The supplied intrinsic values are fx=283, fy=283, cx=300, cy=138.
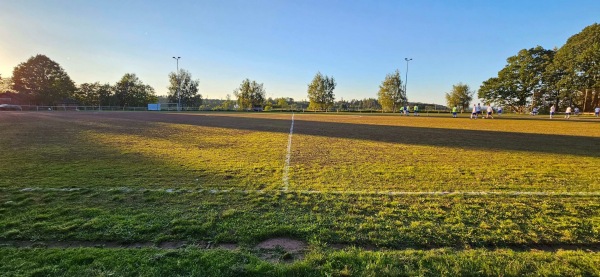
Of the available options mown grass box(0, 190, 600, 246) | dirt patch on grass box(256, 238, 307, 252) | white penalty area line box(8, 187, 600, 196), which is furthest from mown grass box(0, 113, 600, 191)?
dirt patch on grass box(256, 238, 307, 252)

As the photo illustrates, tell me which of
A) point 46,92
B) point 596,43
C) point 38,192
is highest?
point 596,43

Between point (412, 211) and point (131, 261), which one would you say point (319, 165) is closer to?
point (412, 211)

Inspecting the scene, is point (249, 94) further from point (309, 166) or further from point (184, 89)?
point (309, 166)

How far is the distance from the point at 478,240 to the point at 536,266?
60 cm

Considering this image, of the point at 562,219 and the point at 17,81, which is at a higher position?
the point at 17,81

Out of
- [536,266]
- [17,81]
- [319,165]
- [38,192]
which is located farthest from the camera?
[17,81]

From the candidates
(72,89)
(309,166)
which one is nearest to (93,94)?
(72,89)

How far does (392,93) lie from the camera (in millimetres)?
66938

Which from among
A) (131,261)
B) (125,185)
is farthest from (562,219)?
(125,185)

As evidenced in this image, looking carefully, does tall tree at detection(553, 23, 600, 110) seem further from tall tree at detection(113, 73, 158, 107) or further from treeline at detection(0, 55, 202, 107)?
tall tree at detection(113, 73, 158, 107)

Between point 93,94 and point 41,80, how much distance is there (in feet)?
36.6

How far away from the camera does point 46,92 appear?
210 ft

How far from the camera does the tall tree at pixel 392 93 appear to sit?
66562 mm

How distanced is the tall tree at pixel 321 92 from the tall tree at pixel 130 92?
1902 inches
